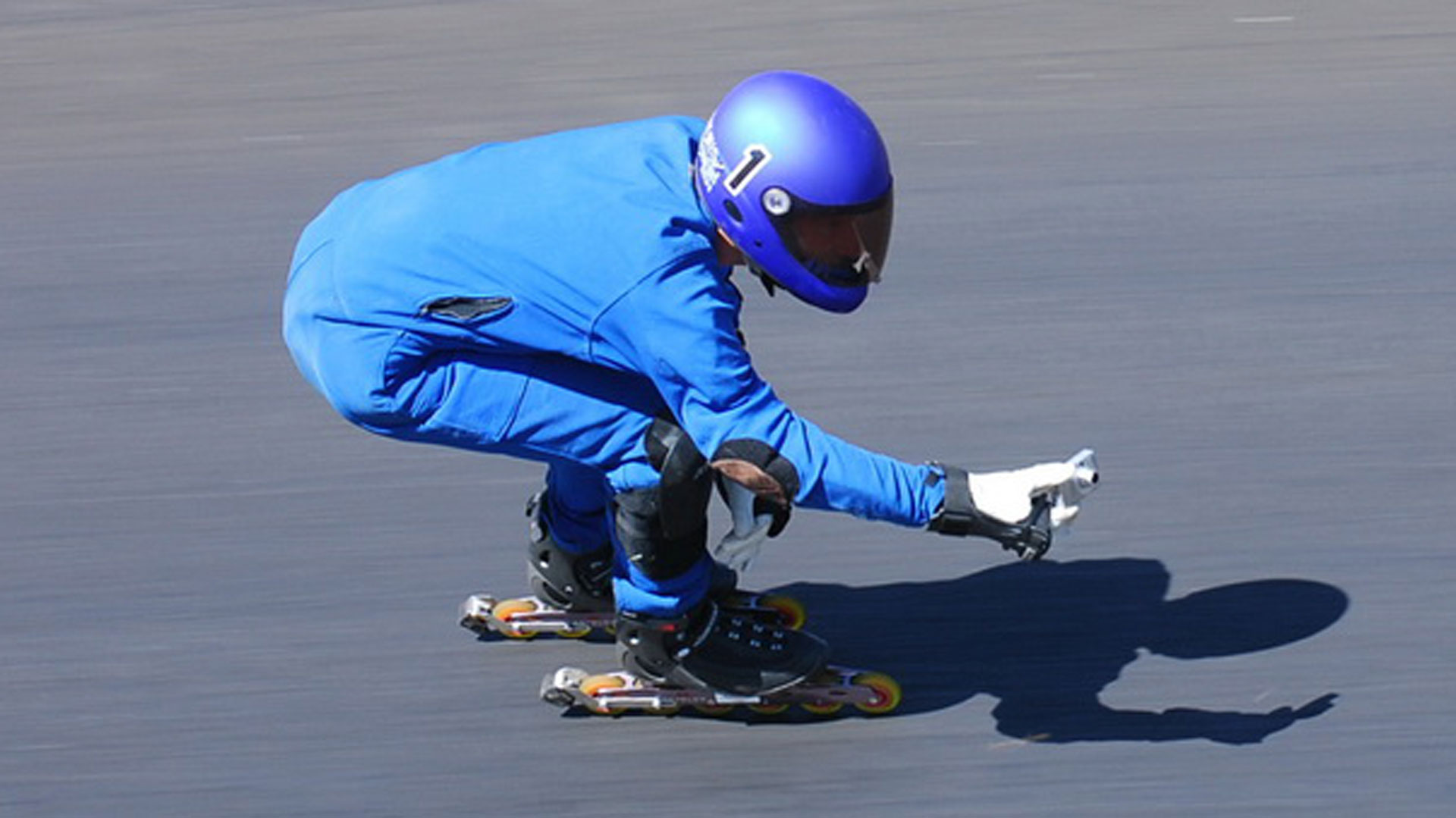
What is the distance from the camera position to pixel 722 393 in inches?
147

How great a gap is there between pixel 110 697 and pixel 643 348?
1.50 meters

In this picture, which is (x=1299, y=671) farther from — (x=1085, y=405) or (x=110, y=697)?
(x=110, y=697)

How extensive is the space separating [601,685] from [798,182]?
3.97 feet

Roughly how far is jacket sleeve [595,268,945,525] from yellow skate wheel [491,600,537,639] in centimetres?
97

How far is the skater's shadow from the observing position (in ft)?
14.3

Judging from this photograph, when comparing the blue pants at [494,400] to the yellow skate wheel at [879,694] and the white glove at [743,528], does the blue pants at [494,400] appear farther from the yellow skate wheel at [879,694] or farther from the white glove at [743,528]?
the yellow skate wheel at [879,694]

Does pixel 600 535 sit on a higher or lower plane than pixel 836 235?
lower

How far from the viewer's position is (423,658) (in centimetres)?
462

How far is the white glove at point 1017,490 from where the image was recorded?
12.6ft

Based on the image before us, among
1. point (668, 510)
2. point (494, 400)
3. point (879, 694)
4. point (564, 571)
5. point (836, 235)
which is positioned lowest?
point (879, 694)

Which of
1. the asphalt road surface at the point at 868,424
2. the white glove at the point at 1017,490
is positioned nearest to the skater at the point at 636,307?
the white glove at the point at 1017,490

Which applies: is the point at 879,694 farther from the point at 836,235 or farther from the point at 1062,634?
the point at 836,235

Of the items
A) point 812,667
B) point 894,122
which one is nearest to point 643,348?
point 812,667

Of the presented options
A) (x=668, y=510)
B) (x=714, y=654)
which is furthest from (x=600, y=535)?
(x=668, y=510)
